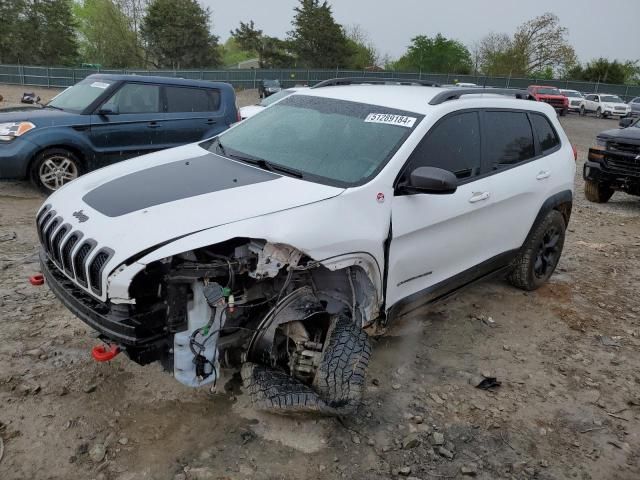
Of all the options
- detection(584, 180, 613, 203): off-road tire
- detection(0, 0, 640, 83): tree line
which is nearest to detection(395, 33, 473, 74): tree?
detection(0, 0, 640, 83): tree line

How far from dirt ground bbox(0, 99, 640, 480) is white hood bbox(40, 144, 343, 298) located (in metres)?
0.90

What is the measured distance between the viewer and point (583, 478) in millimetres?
2818

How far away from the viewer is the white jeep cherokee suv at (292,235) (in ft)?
8.58

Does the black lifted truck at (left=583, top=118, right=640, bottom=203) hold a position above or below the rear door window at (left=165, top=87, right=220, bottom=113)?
below

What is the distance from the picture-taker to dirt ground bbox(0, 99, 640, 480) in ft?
9.02

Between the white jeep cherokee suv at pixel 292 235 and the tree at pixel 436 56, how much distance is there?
206 ft

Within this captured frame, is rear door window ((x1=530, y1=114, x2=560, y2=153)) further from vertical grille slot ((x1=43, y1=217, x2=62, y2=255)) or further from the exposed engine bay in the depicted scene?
vertical grille slot ((x1=43, y1=217, x2=62, y2=255))

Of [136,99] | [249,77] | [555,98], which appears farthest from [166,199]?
[249,77]

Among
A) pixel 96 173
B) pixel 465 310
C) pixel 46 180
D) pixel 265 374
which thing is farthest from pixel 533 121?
pixel 46 180

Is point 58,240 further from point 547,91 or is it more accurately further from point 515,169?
point 547,91

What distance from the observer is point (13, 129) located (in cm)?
670

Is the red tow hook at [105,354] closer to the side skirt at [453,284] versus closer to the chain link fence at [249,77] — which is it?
the side skirt at [453,284]

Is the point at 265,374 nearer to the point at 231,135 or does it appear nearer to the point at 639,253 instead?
the point at 231,135

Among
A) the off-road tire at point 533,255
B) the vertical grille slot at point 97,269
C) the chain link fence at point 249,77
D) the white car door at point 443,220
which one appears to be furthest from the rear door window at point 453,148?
the chain link fence at point 249,77
